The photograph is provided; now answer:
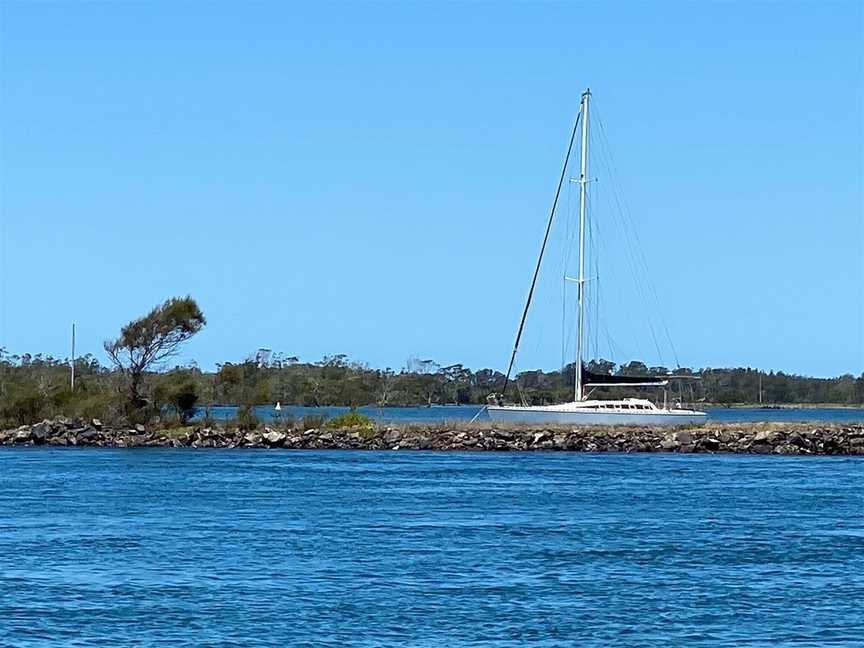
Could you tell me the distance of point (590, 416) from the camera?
69.6 metres

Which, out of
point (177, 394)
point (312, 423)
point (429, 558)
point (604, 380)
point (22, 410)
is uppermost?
point (604, 380)

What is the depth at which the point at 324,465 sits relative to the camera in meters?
56.8

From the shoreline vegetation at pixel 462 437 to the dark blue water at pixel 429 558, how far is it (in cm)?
1222

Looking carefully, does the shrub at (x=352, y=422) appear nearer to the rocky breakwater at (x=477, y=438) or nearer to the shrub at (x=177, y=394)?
the rocky breakwater at (x=477, y=438)

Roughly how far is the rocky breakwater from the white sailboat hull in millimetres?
1845

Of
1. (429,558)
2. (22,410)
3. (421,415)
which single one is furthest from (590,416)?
(421,415)

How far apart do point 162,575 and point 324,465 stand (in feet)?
96.1

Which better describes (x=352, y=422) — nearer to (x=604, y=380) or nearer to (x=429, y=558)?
(x=604, y=380)

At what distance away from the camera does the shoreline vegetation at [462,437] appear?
64562mm

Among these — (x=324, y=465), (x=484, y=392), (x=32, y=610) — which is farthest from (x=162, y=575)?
(x=484, y=392)

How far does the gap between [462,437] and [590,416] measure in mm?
6443

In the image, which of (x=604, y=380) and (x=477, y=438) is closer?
(x=477, y=438)

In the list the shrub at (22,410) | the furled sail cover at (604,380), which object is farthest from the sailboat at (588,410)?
the shrub at (22,410)

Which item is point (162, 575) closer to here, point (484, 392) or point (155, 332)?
point (155, 332)
